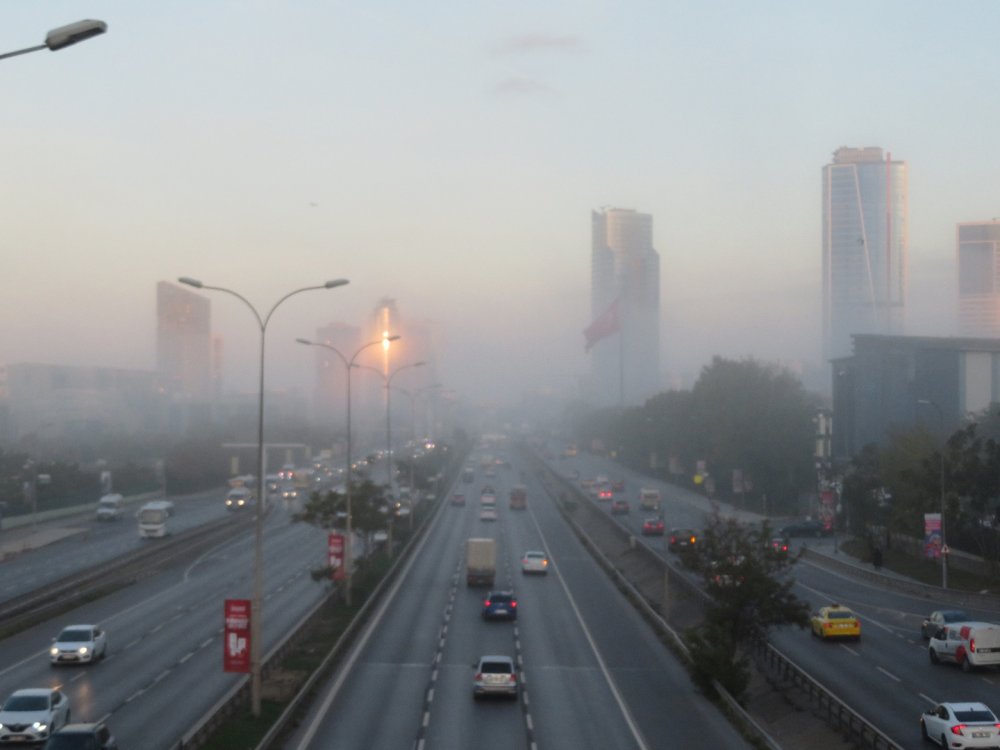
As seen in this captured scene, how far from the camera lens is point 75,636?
91.5 ft

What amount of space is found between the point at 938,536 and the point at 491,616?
17022 millimetres

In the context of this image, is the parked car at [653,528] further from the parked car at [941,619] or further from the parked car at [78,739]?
the parked car at [78,739]

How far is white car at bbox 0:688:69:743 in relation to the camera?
1905cm

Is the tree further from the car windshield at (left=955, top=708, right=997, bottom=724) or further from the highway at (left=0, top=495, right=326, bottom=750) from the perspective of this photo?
the highway at (left=0, top=495, right=326, bottom=750)

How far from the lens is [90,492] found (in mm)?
81500

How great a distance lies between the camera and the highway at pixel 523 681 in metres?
21.2

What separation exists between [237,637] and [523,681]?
7573 millimetres

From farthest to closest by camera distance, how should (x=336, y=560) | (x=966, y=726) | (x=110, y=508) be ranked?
(x=110, y=508) → (x=336, y=560) → (x=966, y=726)

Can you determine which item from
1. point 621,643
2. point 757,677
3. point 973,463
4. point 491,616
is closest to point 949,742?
point 757,677

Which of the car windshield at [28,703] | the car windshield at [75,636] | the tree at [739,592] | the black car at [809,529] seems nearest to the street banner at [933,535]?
the tree at [739,592]

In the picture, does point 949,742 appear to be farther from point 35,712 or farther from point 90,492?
point 90,492

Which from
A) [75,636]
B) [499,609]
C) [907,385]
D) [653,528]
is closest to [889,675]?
[499,609]

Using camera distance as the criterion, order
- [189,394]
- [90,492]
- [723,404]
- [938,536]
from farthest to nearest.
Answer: [189,394]
[723,404]
[90,492]
[938,536]

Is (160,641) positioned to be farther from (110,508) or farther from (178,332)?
(178,332)
